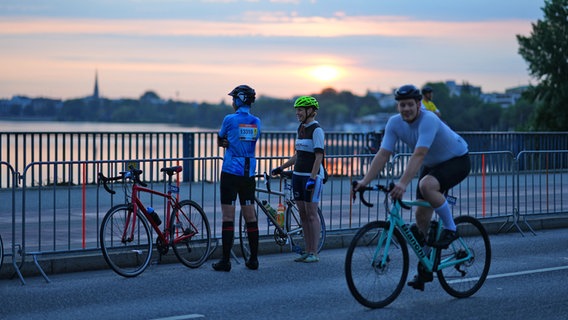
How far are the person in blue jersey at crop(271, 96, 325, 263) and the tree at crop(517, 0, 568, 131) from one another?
3919 centimetres

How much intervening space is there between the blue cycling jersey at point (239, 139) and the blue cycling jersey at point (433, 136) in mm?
2507

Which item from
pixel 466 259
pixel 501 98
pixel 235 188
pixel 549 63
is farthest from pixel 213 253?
pixel 501 98

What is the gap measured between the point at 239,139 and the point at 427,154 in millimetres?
2697

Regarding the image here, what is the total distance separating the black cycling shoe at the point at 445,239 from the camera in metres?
9.29

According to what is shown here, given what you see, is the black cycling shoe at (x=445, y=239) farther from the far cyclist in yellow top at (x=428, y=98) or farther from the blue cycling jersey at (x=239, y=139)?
the far cyclist in yellow top at (x=428, y=98)

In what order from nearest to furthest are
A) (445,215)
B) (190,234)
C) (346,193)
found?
(445,215), (190,234), (346,193)

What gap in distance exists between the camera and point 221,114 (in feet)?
157

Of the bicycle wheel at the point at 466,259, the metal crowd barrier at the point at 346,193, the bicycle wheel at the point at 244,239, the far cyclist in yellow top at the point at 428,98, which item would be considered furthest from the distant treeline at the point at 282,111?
the bicycle wheel at the point at 466,259

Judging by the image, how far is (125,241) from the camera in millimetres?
11242

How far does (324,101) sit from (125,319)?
84.2m

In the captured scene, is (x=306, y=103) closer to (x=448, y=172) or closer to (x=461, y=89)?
(x=448, y=172)

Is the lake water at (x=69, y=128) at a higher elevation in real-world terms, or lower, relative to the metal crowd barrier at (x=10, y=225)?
higher

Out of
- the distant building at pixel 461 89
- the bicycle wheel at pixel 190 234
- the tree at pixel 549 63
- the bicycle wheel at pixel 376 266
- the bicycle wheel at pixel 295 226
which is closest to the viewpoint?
the bicycle wheel at pixel 376 266

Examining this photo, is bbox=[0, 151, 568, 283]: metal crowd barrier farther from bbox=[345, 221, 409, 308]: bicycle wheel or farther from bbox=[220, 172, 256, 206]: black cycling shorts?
bbox=[345, 221, 409, 308]: bicycle wheel
